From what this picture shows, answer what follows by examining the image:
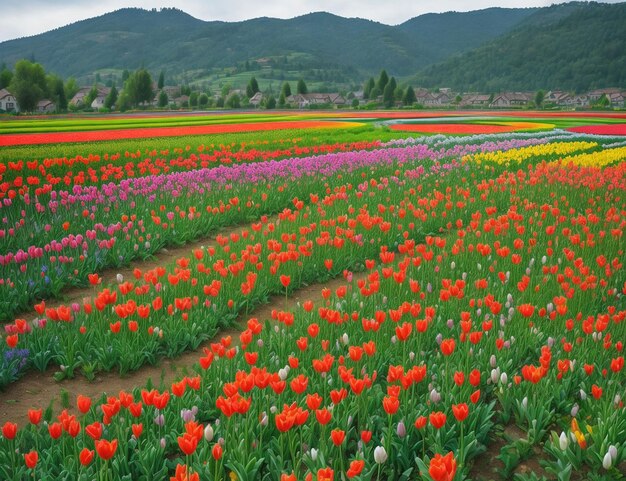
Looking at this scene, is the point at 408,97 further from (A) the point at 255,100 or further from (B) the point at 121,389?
(B) the point at 121,389

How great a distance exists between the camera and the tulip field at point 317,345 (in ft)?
12.2

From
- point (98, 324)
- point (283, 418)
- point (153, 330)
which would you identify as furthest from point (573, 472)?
point (98, 324)

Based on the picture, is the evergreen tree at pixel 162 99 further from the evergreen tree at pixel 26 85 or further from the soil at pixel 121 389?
the soil at pixel 121 389

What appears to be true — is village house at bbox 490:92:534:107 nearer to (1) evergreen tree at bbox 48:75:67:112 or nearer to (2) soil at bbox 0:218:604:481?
(1) evergreen tree at bbox 48:75:67:112

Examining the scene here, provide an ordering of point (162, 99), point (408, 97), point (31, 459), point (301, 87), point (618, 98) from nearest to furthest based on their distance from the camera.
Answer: point (31, 459)
point (162, 99)
point (408, 97)
point (301, 87)
point (618, 98)

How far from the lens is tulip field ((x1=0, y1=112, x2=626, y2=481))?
12.2 feet

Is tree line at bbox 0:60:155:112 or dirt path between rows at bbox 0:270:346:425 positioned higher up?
tree line at bbox 0:60:155:112

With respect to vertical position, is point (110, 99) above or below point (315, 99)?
above

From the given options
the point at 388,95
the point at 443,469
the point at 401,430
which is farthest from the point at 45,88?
the point at 443,469

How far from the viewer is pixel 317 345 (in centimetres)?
509

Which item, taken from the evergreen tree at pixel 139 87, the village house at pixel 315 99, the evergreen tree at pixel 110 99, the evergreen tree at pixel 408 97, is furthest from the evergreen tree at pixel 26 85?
the village house at pixel 315 99

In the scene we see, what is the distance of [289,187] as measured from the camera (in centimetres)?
1392

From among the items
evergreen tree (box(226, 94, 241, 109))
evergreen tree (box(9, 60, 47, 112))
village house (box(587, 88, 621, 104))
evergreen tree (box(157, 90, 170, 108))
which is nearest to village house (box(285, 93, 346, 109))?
evergreen tree (box(226, 94, 241, 109))

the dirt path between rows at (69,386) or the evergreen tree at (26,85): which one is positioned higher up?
the evergreen tree at (26,85)
